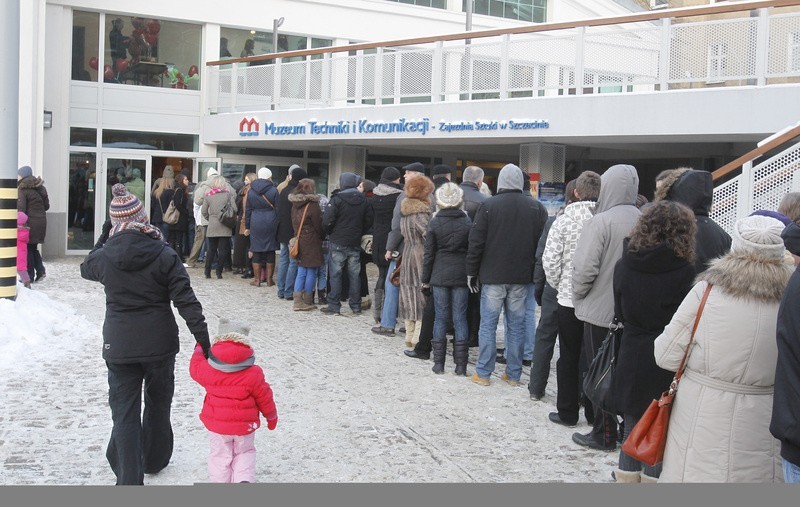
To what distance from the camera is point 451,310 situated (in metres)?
8.95

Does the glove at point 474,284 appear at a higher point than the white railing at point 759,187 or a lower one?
lower

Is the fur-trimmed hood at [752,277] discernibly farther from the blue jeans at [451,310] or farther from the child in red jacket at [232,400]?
the blue jeans at [451,310]

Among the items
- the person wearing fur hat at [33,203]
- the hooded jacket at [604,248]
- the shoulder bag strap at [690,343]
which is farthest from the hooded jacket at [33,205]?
the shoulder bag strap at [690,343]

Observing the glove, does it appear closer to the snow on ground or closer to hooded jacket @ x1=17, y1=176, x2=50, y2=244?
the snow on ground

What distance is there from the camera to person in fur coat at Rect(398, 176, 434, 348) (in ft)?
31.8

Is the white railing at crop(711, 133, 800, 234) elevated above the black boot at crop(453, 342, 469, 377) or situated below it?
above

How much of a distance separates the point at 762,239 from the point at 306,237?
28.9 ft

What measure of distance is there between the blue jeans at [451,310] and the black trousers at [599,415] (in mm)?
2102

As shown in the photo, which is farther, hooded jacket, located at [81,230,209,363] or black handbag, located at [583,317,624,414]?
black handbag, located at [583,317,624,414]

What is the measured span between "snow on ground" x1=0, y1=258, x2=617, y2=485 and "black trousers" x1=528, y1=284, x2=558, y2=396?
7.9 inches

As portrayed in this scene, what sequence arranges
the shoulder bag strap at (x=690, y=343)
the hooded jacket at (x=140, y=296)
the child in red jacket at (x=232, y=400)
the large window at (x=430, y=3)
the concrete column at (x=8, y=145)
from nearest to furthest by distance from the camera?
the shoulder bag strap at (x=690, y=343) < the child in red jacket at (x=232, y=400) < the hooded jacket at (x=140, y=296) < the concrete column at (x=8, y=145) < the large window at (x=430, y=3)

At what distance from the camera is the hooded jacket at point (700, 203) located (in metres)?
5.72

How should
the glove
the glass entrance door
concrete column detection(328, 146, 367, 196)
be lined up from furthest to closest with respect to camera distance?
concrete column detection(328, 146, 367, 196) < the glass entrance door < the glove

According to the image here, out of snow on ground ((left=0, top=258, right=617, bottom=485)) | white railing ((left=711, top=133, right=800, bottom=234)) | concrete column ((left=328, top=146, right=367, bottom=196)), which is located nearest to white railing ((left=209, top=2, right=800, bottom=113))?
concrete column ((left=328, top=146, right=367, bottom=196))
